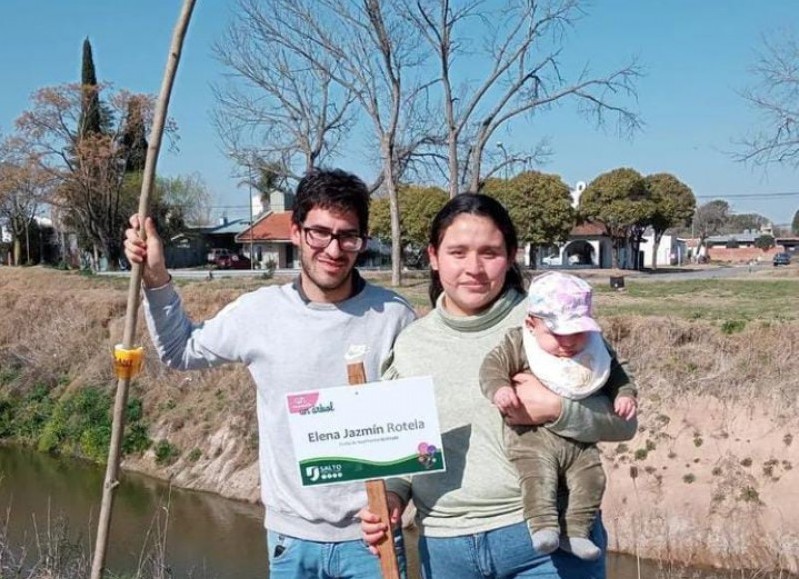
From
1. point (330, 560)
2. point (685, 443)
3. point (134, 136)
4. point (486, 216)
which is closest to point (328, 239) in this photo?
point (486, 216)

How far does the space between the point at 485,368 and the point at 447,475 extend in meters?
0.30

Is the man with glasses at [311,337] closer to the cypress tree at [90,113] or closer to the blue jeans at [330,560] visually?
the blue jeans at [330,560]

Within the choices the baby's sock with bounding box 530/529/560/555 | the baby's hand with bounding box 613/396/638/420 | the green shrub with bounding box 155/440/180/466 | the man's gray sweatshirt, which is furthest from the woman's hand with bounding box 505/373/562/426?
the green shrub with bounding box 155/440/180/466

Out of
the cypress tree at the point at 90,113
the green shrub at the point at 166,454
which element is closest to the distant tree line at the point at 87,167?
the cypress tree at the point at 90,113

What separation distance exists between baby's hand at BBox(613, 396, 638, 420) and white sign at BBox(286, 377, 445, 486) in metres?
0.46

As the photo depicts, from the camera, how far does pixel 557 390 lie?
215 cm

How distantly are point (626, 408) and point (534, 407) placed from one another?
0.24m

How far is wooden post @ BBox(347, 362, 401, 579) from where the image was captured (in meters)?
2.21

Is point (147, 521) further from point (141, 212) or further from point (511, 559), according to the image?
point (511, 559)

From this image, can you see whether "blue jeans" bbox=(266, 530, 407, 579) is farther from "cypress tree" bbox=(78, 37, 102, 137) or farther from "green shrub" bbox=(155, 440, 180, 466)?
"cypress tree" bbox=(78, 37, 102, 137)

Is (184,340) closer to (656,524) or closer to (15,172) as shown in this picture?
(656,524)

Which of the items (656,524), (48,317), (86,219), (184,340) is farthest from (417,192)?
(184,340)

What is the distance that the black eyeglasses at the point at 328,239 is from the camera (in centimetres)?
251

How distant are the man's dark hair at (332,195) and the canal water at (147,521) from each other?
18.3 ft
